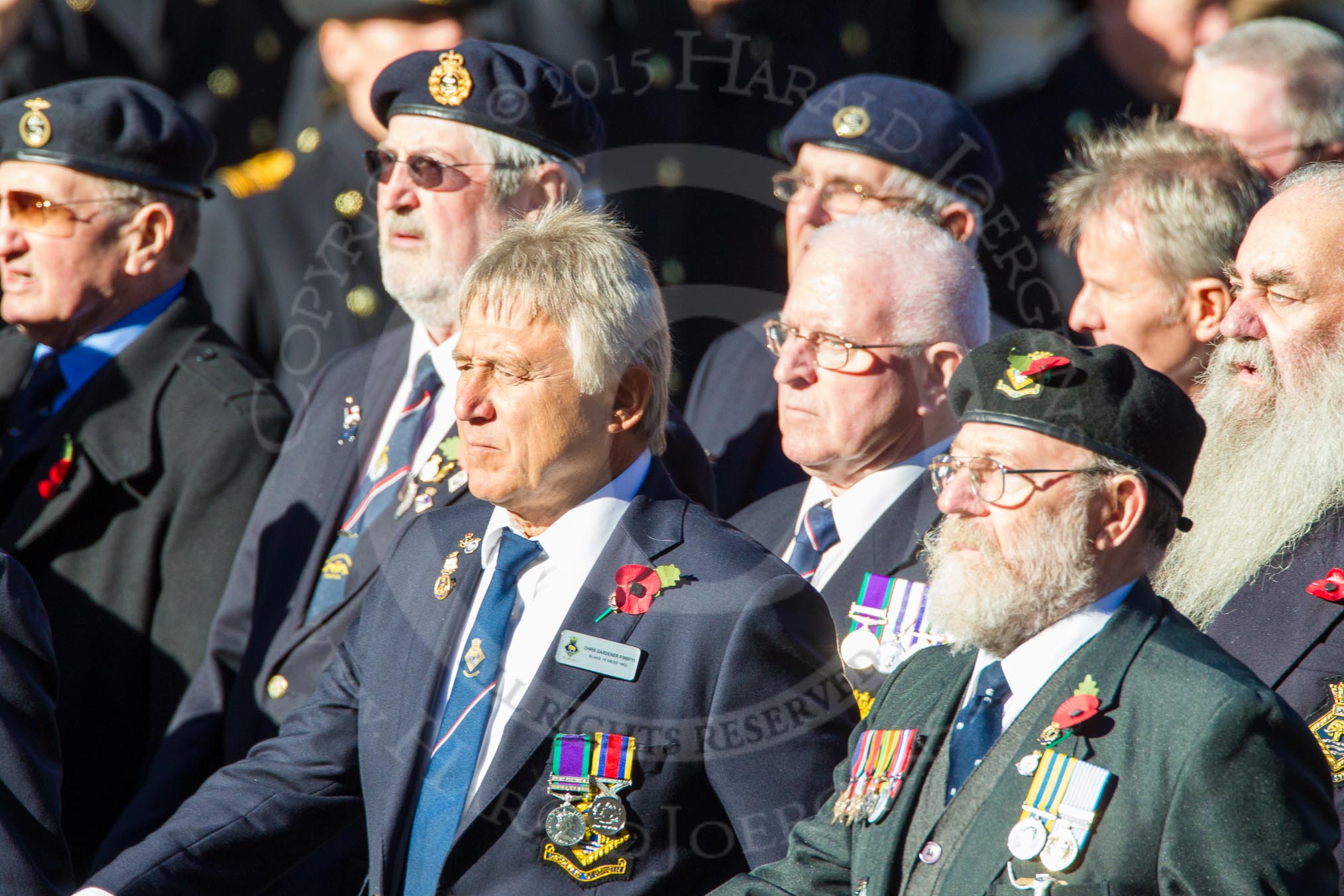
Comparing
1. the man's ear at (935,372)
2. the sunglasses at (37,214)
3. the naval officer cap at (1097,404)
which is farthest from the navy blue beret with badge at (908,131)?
the sunglasses at (37,214)

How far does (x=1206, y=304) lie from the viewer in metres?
4.40

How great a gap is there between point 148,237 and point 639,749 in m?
2.77

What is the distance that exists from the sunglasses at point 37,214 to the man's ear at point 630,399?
2.37 metres

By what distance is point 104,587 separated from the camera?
4.75 metres

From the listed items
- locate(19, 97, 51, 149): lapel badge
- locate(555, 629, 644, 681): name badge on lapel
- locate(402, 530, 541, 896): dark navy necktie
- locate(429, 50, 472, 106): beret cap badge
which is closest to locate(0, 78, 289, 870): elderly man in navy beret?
locate(19, 97, 51, 149): lapel badge

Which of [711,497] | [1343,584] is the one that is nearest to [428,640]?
[711,497]

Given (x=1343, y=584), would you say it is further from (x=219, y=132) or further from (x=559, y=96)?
(x=219, y=132)

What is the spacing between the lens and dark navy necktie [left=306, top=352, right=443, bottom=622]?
4.43 meters

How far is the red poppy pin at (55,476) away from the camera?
4785 mm

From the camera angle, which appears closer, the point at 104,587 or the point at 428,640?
the point at 428,640

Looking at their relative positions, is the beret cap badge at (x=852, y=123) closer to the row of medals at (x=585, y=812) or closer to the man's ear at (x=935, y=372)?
the man's ear at (x=935, y=372)

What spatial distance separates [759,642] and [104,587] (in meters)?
2.36

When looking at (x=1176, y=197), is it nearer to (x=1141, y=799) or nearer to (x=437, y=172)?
(x=437, y=172)

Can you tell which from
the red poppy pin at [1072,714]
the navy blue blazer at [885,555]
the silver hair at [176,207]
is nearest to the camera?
the red poppy pin at [1072,714]
